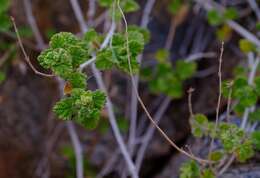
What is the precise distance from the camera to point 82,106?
101cm

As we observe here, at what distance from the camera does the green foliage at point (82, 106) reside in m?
1.01

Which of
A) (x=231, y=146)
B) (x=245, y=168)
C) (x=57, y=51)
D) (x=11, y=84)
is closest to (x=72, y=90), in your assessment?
(x=57, y=51)

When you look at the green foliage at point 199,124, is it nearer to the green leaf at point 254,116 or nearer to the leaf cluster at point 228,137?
the leaf cluster at point 228,137

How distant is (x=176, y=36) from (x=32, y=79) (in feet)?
2.15

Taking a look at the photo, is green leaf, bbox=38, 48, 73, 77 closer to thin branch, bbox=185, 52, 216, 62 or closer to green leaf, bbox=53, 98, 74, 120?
green leaf, bbox=53, 98, 74, 120

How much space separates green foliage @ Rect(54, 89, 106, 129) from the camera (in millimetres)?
1007

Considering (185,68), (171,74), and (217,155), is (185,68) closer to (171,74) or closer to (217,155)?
(171,74)

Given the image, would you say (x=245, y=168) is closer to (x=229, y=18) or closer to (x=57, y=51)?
(x=229, y=18)

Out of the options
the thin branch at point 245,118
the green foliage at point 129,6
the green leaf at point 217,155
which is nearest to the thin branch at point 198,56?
the thin branch at point 245,118

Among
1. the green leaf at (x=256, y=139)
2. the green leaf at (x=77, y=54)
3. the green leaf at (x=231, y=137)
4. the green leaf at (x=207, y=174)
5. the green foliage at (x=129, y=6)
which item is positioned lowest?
the green leaf at (x=207, y=174)

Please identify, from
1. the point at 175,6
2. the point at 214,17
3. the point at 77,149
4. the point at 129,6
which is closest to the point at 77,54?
the point at 129,6

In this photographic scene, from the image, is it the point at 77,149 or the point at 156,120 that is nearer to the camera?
the point at 77,149

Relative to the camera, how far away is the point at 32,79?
6.68ft

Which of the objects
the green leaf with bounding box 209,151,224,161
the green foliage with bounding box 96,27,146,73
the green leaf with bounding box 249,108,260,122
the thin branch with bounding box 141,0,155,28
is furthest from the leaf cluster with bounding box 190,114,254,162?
the thin branch with bounding box 141,0,155,28
